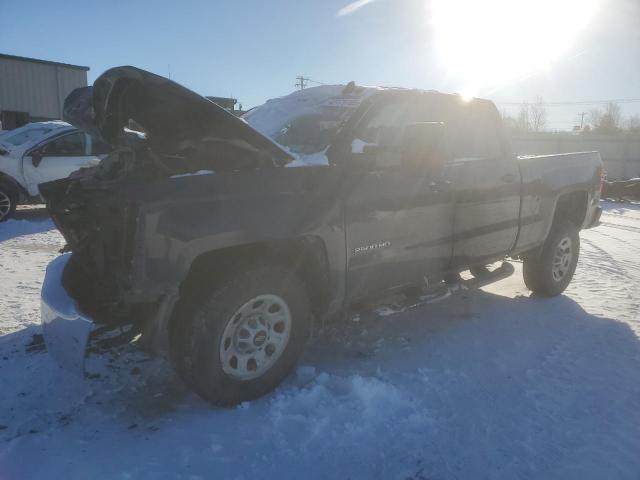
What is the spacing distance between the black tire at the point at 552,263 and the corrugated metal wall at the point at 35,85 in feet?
87.1

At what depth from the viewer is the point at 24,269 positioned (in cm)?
552

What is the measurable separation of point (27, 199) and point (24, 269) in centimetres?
403

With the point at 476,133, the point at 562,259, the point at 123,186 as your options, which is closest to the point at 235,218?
the point at 123,186

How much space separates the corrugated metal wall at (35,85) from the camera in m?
24.6

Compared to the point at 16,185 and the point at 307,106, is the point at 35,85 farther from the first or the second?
the point at 307,106

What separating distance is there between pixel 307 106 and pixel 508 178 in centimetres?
188

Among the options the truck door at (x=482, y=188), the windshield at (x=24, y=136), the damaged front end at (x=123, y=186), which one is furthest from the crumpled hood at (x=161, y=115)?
the windshield at (x=24, y=136)

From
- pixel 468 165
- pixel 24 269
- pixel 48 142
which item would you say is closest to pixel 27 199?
pixel 48 142

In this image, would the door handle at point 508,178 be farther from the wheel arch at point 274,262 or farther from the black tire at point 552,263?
the wheel arch at point 274,262

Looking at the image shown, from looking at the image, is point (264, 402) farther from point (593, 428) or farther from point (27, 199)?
point (27, 199)

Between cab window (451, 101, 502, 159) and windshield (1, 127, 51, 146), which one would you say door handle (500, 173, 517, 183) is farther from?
windshield (1, 127, 51, 146)

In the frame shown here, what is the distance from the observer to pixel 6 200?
8.48m

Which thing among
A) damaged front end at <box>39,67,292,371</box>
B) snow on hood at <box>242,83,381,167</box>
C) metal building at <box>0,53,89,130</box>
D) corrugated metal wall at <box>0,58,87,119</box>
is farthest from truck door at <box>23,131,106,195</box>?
corrugated metal wall at <box>0,58,87,119</box>

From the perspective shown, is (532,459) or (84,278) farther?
(84,278)
